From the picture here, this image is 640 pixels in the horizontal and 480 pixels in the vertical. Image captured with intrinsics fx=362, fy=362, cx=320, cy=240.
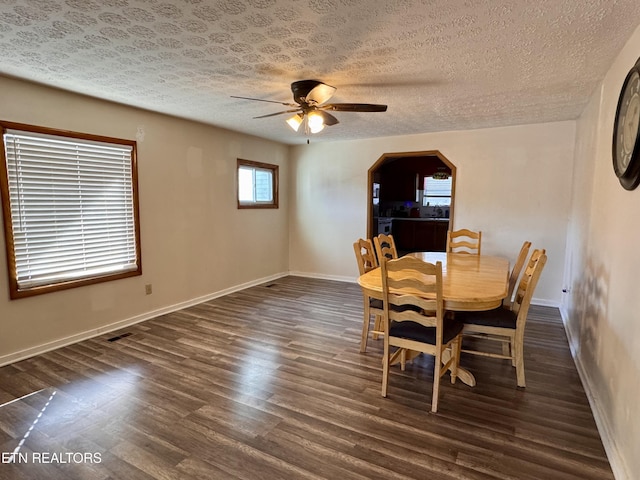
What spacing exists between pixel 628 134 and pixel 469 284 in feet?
4.08

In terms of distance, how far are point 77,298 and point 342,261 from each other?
149 inches

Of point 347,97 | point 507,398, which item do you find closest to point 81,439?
point 507,398

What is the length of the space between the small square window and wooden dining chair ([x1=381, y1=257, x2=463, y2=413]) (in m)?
3.51

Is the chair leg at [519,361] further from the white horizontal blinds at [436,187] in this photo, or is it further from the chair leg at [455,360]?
the white horizontal blinds at [436,187]

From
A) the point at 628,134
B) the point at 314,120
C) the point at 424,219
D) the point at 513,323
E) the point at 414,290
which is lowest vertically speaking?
the point at 513,323

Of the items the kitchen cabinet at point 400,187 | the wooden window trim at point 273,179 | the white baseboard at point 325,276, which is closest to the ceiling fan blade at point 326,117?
the wooden window trim at point 273,179

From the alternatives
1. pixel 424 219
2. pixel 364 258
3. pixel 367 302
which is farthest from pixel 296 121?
pixel 424 219

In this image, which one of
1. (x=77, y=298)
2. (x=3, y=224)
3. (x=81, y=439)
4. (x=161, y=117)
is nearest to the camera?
(x=81, y=439)

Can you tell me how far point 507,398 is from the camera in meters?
2.48

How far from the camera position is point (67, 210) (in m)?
3.34

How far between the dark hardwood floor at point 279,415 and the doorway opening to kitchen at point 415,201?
5268mm

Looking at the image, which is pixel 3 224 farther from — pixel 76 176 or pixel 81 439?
pixel 81 439

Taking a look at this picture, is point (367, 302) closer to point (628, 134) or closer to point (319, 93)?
point (319, 93)

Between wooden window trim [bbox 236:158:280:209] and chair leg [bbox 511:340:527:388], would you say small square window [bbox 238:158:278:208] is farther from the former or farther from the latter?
chair leg [bbox 511:340:527:388]
